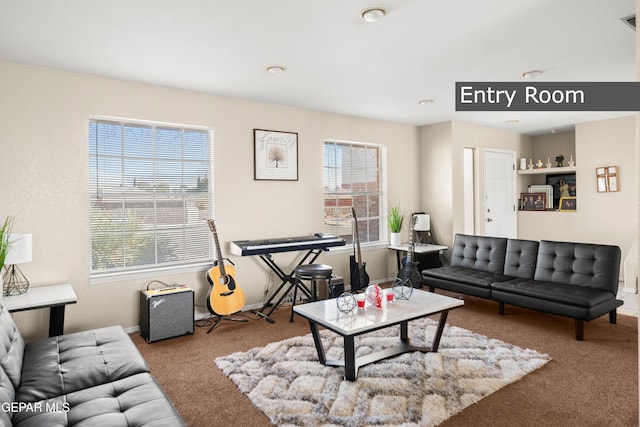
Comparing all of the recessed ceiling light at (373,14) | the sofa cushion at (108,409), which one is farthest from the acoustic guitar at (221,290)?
the recessed ceiling light at (373,14)

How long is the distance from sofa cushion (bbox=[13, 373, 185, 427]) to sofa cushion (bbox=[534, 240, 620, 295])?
12.1 feet

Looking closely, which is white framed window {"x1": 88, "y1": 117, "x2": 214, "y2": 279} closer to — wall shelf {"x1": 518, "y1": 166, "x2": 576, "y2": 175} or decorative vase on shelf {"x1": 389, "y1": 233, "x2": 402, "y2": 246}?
decorative vase on shelf {"x1": 389, "y1": 233, "x2": 402, "y2": 246}

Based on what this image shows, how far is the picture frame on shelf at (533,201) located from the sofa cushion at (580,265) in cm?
286

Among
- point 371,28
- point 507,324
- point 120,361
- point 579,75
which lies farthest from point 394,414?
point 579,75

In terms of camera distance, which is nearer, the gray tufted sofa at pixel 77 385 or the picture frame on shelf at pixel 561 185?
the gray tufted sofa at pixel 77 385

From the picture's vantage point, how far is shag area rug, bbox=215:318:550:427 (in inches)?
87.8

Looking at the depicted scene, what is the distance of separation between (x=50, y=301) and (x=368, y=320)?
223 centimetres

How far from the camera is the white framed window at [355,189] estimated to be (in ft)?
16.8

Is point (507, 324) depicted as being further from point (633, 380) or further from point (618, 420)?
point (618, 420)

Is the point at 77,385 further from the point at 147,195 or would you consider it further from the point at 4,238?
the point at 147,195

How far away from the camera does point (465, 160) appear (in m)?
6.25

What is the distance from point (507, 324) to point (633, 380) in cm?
118

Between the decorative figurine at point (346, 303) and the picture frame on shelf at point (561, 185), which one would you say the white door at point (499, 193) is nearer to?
the picture frame on shelf at point (561, 185)

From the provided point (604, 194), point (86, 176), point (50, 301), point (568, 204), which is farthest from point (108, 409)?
point (568, 204)
